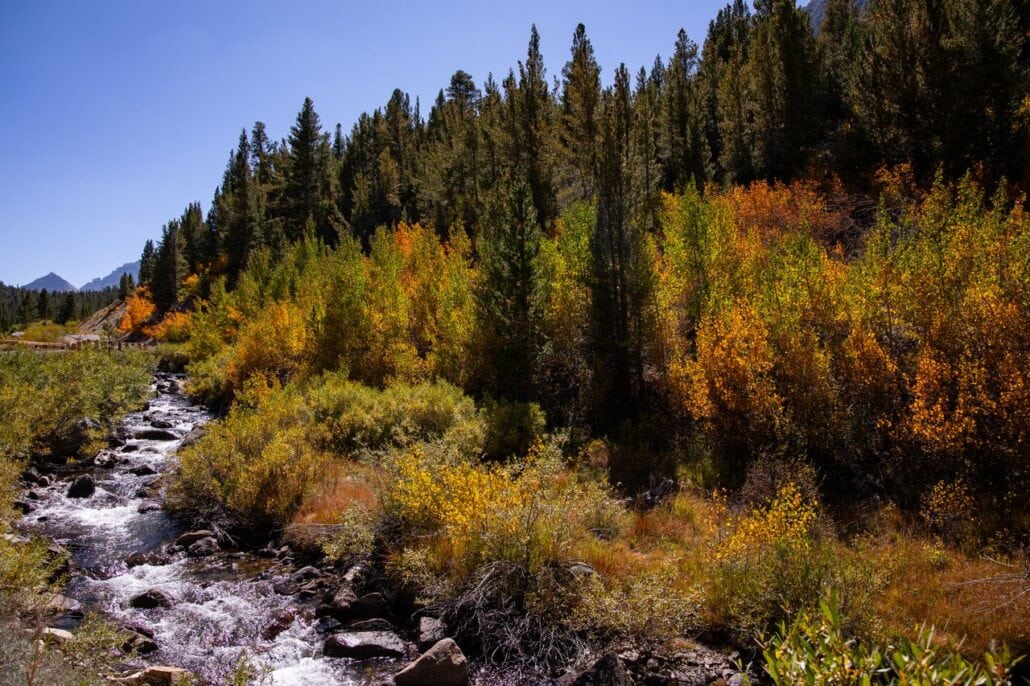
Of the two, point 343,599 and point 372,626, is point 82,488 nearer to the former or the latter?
point 343,599

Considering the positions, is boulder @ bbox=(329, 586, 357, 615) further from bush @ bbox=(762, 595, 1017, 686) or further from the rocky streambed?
bush @ bbox=(762, 595, 1017, 686)

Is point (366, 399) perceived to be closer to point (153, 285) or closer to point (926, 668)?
point (926, 668)

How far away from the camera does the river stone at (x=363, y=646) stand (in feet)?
29.7

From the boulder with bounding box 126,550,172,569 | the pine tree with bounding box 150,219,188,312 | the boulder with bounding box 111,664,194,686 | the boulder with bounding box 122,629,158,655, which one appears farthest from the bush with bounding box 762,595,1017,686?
the pine tree with bounding box 150,219,188,312

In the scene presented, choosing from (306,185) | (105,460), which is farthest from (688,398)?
(306,185)

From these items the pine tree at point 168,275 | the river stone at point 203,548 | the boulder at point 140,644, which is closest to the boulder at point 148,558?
the river stone at point 203,548

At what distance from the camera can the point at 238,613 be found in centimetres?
1020

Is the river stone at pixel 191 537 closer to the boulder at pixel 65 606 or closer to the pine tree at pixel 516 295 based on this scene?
the boulder at pixel 65 606

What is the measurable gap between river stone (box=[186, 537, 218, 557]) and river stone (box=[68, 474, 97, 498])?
5.41 meters

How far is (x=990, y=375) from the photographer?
11852 mm

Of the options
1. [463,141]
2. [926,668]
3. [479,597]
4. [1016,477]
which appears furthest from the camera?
[463,141]

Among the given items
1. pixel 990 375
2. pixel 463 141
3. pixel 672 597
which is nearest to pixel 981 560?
pixel 990 375

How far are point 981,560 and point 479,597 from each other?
9.02 meters

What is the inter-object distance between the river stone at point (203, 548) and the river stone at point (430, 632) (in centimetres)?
621
